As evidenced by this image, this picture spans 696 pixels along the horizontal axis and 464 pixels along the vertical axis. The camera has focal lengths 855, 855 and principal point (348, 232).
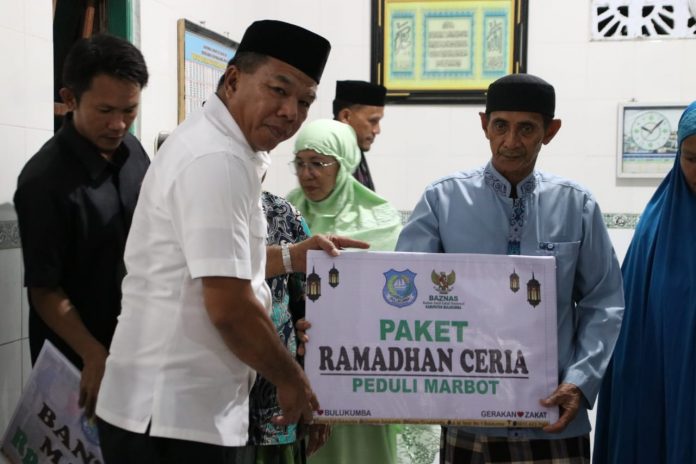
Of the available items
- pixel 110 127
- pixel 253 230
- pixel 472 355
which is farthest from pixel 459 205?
pixel 110 127

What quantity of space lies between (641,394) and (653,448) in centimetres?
17

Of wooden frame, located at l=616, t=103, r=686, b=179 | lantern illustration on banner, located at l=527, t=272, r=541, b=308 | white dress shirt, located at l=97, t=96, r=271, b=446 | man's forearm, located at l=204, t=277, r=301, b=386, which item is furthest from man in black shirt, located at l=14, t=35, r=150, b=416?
wooden frame, located at l=616, t=103, r=686, b=179

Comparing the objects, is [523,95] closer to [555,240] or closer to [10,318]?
[555,240]

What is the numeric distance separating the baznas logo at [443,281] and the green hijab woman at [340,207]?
1.43 meters

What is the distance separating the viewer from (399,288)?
2.04 m

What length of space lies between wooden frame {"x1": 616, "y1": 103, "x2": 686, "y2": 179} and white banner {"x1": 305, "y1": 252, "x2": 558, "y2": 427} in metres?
3.88

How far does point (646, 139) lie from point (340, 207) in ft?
9.58

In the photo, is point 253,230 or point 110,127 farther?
point 110,127

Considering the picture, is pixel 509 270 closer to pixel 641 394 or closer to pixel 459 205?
pixel 459 205

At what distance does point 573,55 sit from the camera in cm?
564

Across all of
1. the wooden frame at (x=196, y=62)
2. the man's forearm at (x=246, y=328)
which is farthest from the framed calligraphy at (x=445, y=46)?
the man's forearm at (x=246, y=328)

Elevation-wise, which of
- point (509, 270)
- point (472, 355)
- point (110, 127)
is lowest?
point (472, 355)

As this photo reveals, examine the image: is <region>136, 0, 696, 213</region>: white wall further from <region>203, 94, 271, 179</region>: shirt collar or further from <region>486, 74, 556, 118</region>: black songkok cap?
<region>203, 94, 271, 179</region>: shirt collar

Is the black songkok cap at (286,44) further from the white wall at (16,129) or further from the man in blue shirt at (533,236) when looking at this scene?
the white wall at (16,129)
